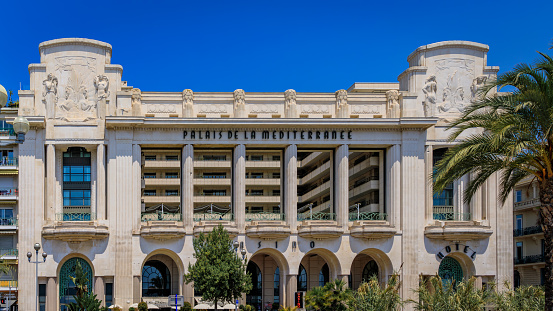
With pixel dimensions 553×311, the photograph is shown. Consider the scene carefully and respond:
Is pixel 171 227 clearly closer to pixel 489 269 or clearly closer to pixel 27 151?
pixel 27 151

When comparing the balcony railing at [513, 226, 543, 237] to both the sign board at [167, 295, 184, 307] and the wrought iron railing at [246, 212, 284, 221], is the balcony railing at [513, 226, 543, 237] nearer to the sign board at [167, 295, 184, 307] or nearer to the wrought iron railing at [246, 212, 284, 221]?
the wrought iron railing at [246, 212, 284, 221]

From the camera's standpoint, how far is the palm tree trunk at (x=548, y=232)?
128 feet

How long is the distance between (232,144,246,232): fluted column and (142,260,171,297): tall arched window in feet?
57.5

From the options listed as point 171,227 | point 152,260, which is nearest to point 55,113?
point 171,227

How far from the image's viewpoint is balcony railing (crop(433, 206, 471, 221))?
255ft

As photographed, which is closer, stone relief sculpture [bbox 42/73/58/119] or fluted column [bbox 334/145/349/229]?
stone relief sculpture [bbox 42/73/58/119]

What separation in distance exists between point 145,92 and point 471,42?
1215 inches

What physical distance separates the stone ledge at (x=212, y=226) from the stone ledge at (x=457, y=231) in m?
17.4

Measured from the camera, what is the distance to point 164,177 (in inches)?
4552

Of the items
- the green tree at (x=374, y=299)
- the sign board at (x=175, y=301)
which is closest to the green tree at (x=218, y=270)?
the sign board at (x=175, y=301)

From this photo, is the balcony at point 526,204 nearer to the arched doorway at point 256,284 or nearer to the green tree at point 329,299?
the arched doorway at point 256,284

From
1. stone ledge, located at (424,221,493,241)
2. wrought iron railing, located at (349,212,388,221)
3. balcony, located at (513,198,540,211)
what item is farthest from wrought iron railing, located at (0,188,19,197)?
balcony, located at (513,198,540,211)

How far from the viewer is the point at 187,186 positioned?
75.4 metres

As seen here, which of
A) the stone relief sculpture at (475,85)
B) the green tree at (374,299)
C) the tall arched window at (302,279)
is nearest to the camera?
the green tree at (374,299)
